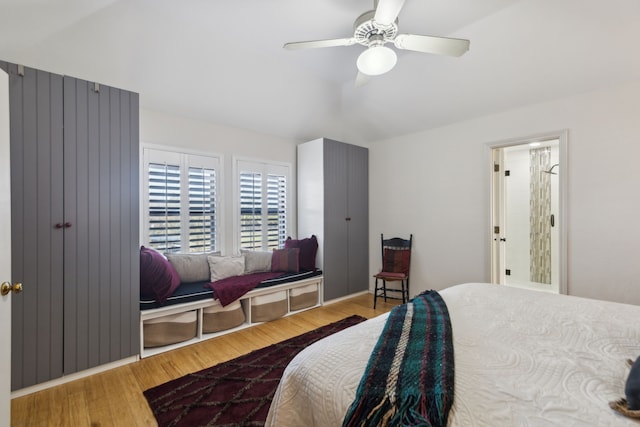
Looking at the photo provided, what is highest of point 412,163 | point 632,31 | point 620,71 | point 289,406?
point 632,31

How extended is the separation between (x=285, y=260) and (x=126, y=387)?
6.40ft

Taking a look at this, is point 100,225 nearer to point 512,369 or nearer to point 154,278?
Answer: point 154,278

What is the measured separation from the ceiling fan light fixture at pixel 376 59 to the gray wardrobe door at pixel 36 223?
2.15 metres

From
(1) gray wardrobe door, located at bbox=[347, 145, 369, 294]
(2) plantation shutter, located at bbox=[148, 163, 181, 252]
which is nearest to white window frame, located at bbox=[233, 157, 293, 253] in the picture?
(2) plantation shutter, located at bbox=[148, 163, 181, 252]

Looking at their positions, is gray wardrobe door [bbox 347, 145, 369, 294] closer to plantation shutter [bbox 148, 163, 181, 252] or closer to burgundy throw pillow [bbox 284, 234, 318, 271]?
burgundy throw pillow [bbox 284, 234, 318, 271]

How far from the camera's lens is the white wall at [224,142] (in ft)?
9.94

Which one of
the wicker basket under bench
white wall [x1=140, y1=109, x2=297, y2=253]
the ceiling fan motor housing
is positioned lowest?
the wicker basket under bench

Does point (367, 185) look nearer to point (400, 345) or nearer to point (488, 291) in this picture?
point (488, 291)

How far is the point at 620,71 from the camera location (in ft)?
7.87

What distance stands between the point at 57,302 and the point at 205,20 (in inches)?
95.9

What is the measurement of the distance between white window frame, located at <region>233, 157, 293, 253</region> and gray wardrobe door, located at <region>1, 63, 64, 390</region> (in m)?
1.77

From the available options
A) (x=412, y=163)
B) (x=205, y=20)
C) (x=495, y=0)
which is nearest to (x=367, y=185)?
(x=412, y=163)

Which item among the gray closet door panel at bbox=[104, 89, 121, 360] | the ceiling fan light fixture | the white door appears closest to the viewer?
the white door

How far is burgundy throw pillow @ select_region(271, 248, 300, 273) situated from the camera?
11.8 feet
